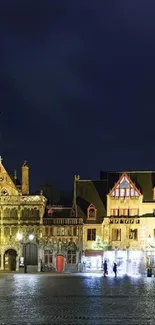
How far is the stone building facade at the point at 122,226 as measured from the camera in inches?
3696

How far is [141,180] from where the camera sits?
326ft

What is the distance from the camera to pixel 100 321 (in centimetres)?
2366

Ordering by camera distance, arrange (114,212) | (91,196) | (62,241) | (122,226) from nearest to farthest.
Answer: (62,241), (122,226), (114,212), (91,196)

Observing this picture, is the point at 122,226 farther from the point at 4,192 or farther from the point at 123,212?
the point at 4,192

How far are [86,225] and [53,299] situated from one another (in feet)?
203

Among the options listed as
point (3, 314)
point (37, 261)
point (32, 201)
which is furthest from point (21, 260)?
point (3, 314)

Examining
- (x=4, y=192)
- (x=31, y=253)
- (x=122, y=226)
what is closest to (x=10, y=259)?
(x=31, y=253)

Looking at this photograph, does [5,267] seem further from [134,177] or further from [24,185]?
[134,177]

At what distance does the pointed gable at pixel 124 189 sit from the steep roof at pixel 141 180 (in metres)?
2.17

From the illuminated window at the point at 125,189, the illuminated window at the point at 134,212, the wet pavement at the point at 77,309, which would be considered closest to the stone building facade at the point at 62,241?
the illuminated window at the point at 125,189

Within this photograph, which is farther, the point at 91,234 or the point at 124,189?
the point at 124,189

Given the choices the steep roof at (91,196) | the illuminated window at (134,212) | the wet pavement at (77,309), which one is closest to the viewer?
the wet pavement at (77,309)

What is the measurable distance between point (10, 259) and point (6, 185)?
10.4m

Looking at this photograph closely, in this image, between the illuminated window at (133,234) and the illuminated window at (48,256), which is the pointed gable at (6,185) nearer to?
the illuminated window at (48,256)
